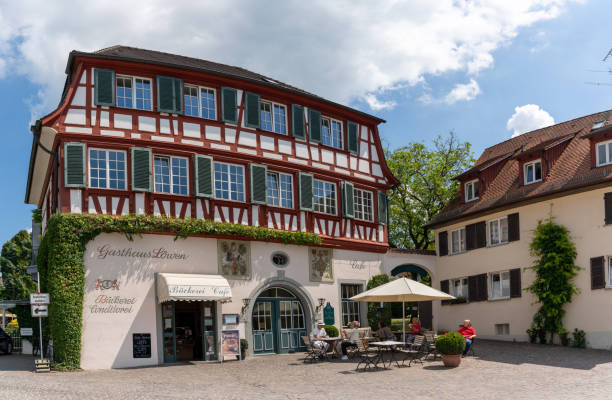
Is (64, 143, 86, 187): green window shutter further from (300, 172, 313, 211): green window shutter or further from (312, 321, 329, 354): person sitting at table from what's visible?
(312, 321, 329, 354): person sitting at table

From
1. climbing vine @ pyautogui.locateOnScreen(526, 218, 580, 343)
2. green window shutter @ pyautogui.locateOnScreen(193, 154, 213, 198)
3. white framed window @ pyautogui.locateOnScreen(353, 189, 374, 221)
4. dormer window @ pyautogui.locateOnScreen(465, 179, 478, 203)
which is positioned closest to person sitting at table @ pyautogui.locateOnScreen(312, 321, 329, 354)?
green window shutter @ pyautogui.locateOnScreen(193, 154, 213, 198)

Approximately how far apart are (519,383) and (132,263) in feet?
36.6

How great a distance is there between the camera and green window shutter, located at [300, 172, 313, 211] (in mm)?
24969

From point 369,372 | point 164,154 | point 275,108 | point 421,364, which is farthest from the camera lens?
point 275,108

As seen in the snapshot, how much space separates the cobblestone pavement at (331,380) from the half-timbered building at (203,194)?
193 cm

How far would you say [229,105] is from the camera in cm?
2339

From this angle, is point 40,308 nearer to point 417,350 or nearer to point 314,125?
point 417,350

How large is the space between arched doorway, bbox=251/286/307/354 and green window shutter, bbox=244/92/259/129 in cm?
565

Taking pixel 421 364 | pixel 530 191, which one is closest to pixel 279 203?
pixel 421 364

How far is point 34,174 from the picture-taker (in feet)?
84.1

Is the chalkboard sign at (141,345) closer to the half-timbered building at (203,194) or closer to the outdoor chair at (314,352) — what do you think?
the half-timbered building at (203,194)

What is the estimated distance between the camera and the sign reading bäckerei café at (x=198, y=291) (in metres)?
20.2

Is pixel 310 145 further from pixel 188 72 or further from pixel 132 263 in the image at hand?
pixel 132 263

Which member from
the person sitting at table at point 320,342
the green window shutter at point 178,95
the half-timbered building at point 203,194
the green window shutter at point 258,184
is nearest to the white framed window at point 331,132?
the half-timbered building at point 203,194
